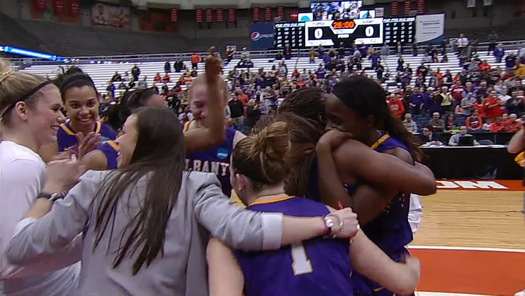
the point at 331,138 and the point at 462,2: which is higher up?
the point at 462,2

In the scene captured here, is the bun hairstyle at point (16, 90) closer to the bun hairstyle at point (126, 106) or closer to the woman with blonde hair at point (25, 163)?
the woman with blonde hair at point (25, 163)

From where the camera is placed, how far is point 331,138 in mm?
1655

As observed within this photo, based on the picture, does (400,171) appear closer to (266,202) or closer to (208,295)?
(266,202)

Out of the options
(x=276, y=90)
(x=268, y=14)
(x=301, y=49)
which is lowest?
(x=276, y=90)

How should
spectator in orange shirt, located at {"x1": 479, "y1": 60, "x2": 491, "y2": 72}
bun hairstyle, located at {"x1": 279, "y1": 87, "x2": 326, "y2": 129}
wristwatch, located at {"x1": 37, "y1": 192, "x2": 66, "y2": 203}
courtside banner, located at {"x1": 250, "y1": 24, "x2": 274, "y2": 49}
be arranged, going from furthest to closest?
courtside banner, located at {"x1": 250, "y1": 24, "x2": 274, "y2": 49} → spectator in orange shirt, located at {"x1": 479, "y1": 60, "x2": 491, "y2": 72} → bun hairstyle, located at {"x1": 279, "y1": 87, "x2": 326, "y2": 129} → wristwatch, located at {"x1": 37, "y1": 192, "x2": 66, "y2": 203}

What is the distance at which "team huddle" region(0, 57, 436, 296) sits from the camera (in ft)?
4.34

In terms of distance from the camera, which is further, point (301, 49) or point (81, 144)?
point (301, 49)

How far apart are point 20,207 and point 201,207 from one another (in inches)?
23.4

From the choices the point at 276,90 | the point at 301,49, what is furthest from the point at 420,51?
the point at 276,90

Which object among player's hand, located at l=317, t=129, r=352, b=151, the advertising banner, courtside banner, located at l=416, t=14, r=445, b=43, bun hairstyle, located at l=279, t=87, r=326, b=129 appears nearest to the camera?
player's hand, located at l=317, t=129, r=352, b=151

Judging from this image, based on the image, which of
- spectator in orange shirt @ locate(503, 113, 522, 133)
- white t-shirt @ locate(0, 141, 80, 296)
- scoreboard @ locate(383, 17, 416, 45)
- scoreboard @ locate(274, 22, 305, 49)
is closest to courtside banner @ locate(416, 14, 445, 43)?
scoreboard @ locate(383, 17, 416, 45)

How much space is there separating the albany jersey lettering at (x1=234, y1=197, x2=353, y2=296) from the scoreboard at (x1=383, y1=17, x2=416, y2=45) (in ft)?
88.8

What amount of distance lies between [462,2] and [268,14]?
557 inches

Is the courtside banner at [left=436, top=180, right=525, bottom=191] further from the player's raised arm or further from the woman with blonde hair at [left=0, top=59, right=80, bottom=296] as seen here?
the woman with blonde hair at [left=0, top=59, right=80, bottom=296]
